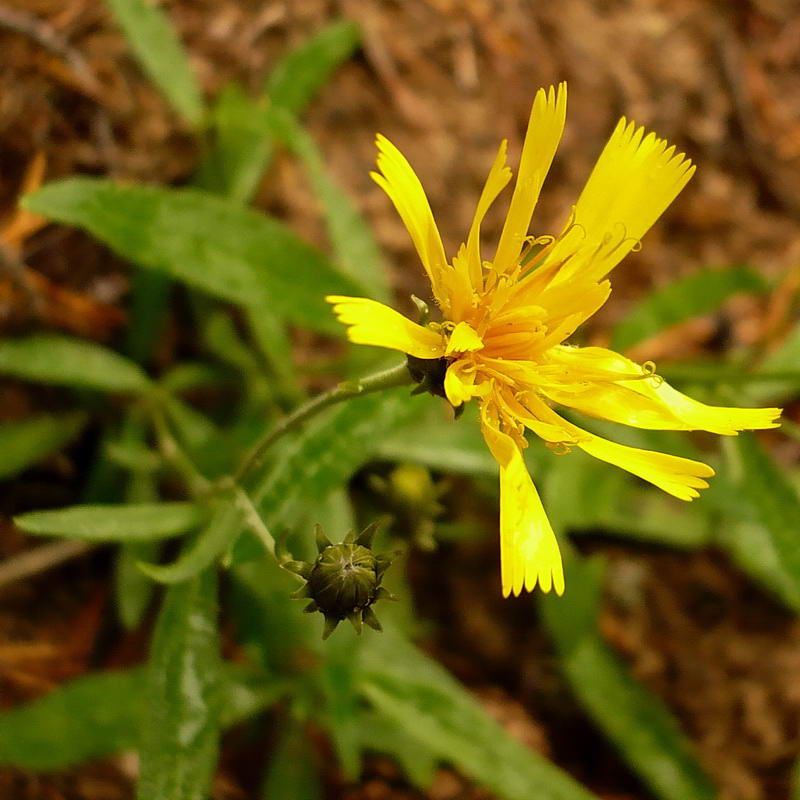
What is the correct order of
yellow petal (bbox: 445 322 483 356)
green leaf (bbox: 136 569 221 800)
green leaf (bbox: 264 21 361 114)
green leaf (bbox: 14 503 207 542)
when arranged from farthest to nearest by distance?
green leaf (bbox: 264 21 361 114) < green leaf (bbox: 136 569 221 800) < green leaf (bbox: 14 503 207 542) < yellow petal (bbox: 445 322 483 356)

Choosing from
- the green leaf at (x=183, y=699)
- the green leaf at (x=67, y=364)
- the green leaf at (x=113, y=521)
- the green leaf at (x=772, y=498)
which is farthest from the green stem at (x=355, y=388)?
the green leaf at (x=772, y=498)

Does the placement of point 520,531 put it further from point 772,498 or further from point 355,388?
point 772,498

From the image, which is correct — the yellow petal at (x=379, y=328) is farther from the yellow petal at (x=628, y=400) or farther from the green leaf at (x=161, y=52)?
the green leaf at (x=161, y=52)

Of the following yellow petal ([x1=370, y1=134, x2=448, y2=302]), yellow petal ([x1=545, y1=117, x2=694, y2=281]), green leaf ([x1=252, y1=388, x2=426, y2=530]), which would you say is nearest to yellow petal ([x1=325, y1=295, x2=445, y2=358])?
yellow petal ([x1=370, y1=134, x2=448, y2=302])

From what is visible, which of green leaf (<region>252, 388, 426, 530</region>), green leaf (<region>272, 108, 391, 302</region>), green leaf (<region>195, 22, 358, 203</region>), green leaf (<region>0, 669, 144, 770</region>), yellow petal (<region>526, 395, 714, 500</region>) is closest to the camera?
yellow petal (<region>526, 395, 714, 500</region>)

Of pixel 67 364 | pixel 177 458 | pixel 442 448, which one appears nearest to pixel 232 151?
pixel 67 364

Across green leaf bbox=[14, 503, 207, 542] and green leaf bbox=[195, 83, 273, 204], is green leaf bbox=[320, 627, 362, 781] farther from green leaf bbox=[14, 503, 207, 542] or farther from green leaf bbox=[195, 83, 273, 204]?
green leaf bbox=[195, 83, 273, 204]

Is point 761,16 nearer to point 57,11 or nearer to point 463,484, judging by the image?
point 463,484

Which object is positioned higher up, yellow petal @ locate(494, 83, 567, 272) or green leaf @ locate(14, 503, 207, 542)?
yellow petal @ locate(494, 83, 567, 272)
